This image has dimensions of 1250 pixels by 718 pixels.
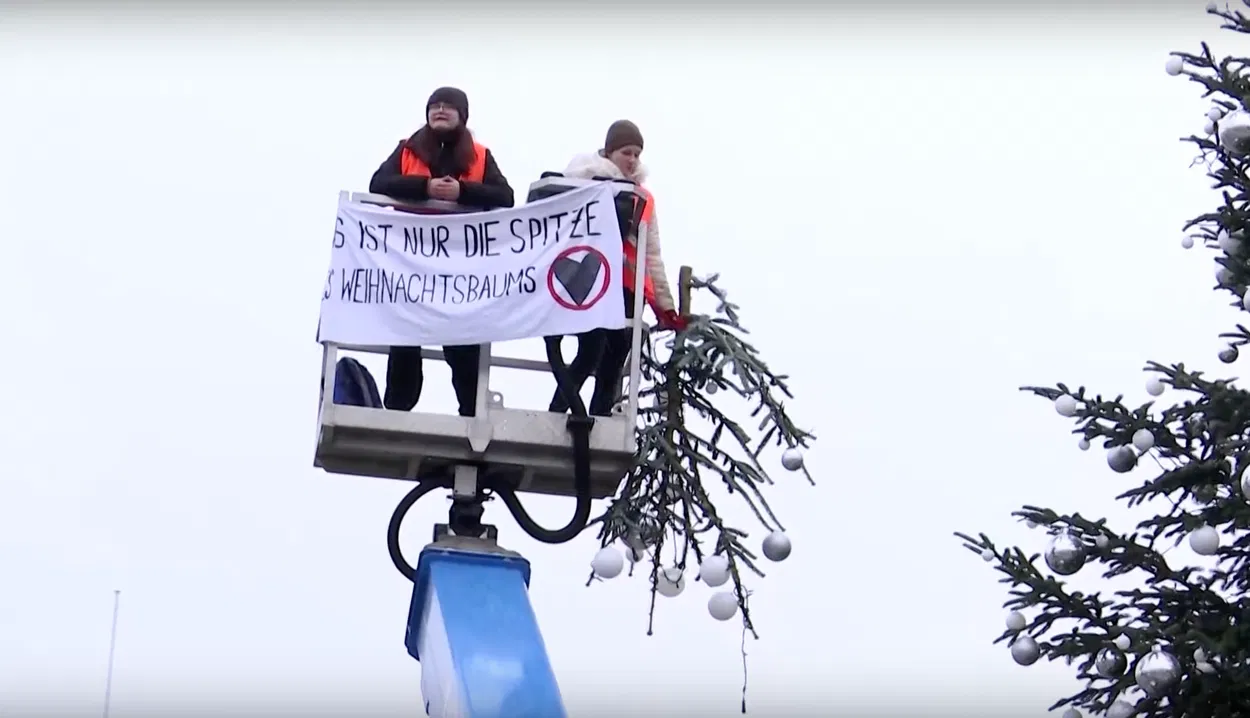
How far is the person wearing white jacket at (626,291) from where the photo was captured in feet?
38.1

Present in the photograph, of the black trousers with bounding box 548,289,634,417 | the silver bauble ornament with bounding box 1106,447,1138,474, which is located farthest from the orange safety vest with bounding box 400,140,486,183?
the silver bauble ornament with bounding box 1106,447,1138,474

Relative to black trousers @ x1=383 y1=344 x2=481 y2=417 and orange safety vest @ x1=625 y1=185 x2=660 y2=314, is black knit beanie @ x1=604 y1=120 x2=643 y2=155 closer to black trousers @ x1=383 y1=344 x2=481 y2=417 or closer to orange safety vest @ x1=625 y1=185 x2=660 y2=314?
orange safety vest @ x1=625 y1=185 x2=660 y2=314

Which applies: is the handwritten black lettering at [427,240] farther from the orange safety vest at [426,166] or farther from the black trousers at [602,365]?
the black trousers at [602,365]

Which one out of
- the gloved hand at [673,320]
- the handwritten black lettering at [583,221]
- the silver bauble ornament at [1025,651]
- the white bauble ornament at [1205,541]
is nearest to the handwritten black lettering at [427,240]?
the handwritten black lettering at [583,221]

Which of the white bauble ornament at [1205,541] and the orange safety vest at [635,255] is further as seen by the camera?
the orange safety vest at [635,255]

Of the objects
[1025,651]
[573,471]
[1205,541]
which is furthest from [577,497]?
[1205,541]

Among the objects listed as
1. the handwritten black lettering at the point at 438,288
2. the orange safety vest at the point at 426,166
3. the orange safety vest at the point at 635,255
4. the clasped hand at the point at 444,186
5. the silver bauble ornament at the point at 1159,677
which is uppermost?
the orange safety vest at the point at 426,166

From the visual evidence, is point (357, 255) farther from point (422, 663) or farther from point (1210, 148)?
point (1210, 148)

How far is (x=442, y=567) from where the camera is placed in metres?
11.2

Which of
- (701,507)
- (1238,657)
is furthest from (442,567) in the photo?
→ (1238,657)

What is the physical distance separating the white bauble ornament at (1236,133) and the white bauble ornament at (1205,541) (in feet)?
5.46

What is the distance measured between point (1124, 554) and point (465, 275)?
3252mm

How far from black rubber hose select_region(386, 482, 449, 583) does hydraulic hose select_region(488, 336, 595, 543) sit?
29cm

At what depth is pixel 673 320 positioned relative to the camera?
11930 mm
